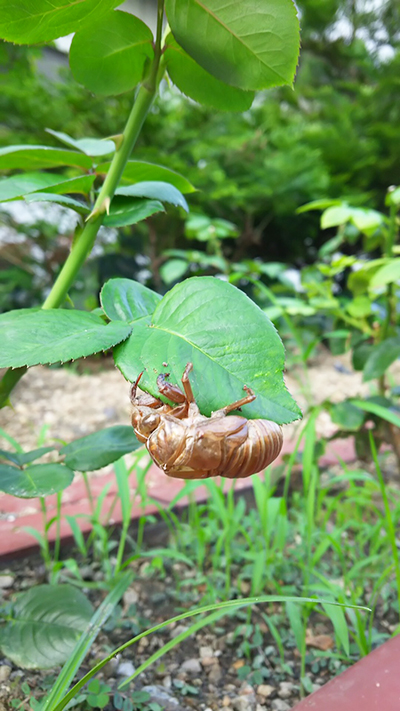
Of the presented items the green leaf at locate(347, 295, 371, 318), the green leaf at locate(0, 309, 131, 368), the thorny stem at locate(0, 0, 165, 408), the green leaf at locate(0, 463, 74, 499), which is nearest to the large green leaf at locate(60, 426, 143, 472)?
the green leaf at locate(0, 463, 74, 499)

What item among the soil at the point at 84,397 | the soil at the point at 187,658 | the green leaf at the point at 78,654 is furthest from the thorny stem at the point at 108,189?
the soil at the point at 84,397

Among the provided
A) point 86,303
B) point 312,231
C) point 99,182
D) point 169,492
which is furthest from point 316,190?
point 99,182

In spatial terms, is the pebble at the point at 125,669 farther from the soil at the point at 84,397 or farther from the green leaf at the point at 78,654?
the soil at the point at 84,397

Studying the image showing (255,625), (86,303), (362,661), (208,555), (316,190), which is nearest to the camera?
(362,661)

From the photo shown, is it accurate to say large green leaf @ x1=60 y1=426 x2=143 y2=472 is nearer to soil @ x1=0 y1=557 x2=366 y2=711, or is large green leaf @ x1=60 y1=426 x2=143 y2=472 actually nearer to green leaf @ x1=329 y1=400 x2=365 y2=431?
soil @ x1=0 y1=557 x2=366 y2=711

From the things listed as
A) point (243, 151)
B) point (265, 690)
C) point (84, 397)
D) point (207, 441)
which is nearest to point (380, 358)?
point (265, 690)

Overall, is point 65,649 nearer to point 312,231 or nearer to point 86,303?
point 86,303
